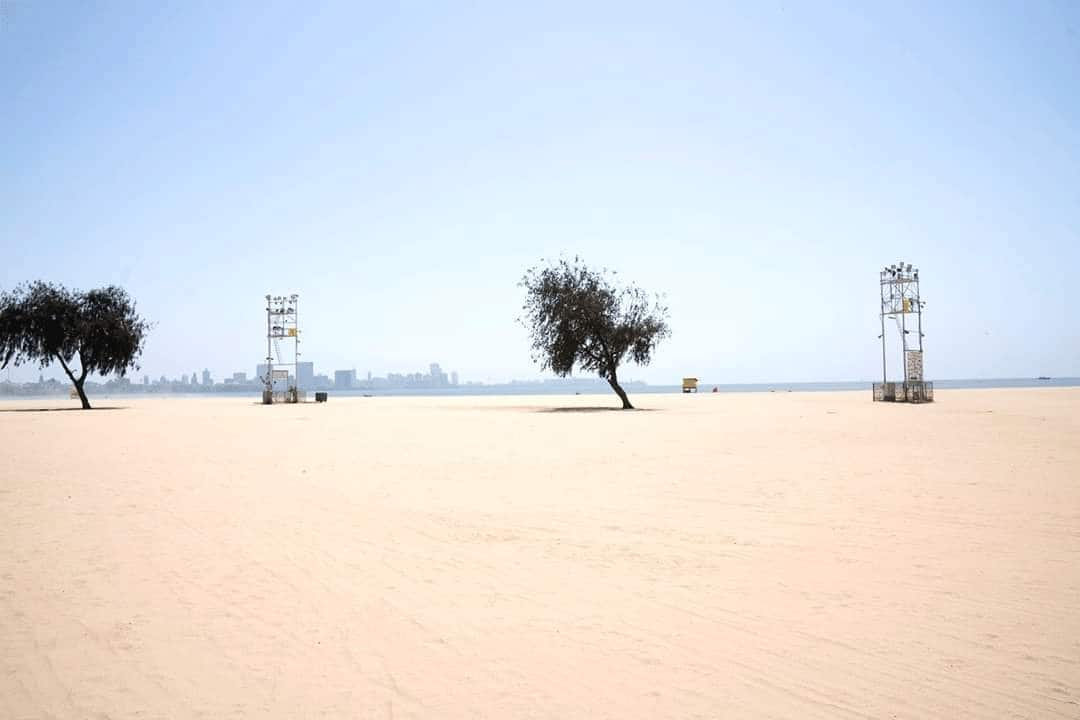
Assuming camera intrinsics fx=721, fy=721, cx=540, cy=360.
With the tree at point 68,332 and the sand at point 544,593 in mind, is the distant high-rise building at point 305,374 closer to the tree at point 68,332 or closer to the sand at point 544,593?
the tree at point 68,332

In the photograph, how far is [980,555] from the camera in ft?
26.1

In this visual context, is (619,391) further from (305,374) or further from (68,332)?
(305,374)

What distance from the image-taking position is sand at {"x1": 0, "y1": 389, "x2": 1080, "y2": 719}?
4707 millimetres

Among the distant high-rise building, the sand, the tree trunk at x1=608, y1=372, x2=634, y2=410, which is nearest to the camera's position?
the sand

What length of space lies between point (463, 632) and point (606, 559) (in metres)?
2.62

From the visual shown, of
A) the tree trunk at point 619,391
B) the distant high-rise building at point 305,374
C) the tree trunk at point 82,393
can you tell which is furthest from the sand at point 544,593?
the distant high-rise building at point 305,374

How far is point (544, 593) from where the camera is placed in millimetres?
6840

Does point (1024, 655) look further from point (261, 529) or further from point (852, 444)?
point (852, 444)

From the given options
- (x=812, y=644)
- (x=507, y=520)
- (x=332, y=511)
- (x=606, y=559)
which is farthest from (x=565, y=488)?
(x=812, y=644)

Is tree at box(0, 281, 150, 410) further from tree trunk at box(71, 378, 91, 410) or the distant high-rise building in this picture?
the distant high-rise building

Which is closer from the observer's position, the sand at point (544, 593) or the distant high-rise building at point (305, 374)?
the sand at point (544, 593)

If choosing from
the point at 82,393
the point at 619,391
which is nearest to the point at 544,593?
the point at 619,391

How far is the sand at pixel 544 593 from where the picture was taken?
4707 millimetres

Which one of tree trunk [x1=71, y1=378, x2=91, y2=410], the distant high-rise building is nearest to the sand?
tree trunk [x1=71, y1=378, x2=91, y2=410]
